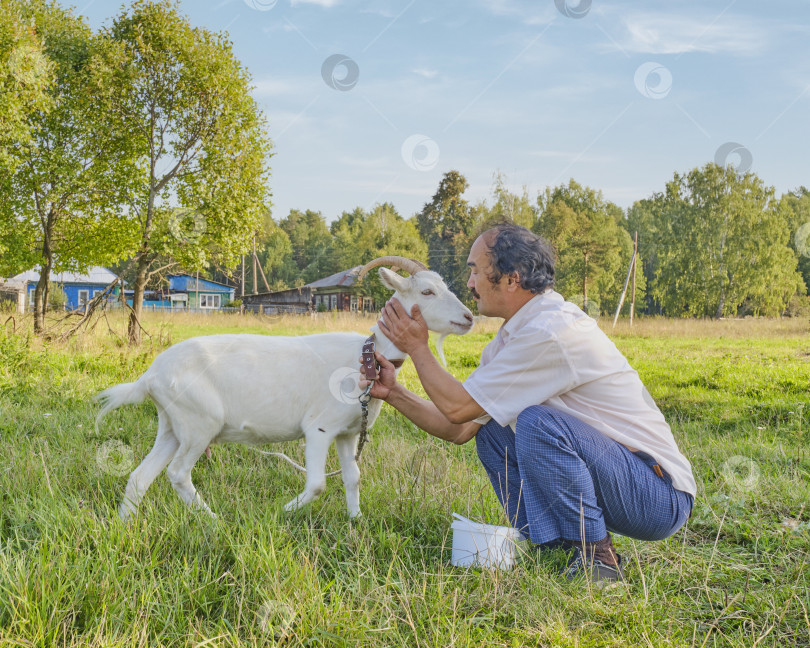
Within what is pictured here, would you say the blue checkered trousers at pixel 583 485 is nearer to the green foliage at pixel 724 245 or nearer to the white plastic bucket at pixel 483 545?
the white plastic bucket at pixel 483 545

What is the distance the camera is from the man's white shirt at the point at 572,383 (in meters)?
2.85

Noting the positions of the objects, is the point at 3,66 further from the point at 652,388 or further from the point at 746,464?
the point at 746,464

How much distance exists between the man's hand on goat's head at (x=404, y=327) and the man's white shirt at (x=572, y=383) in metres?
0.39

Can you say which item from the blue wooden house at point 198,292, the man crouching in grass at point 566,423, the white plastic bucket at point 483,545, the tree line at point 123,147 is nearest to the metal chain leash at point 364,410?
the man crouching in grass at point 566,423

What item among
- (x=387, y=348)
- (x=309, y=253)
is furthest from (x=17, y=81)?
(x=309, y=253)

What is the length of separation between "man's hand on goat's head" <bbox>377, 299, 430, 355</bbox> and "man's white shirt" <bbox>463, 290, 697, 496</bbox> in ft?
1.27

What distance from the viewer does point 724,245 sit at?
3919cm

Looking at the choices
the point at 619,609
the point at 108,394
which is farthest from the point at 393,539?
the point at 108,394

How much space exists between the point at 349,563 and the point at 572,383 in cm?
123

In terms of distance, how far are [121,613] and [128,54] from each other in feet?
42.6

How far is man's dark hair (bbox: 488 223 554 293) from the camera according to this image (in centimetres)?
309

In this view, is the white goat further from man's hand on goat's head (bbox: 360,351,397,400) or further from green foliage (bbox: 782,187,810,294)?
green foliage (bbox: 782,187,810,294)

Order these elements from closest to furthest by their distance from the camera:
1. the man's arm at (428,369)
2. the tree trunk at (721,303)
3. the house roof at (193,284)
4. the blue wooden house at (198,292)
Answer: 1. the man's arm at (428,369)
2. the tree trunk at (721,303)
3. the blue wooden house at (198,292)
4. the house roof at (193,284)

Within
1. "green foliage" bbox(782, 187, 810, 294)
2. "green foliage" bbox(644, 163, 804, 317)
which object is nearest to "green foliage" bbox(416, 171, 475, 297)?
"green foliage" bbox(644, 163, 804, 317)
